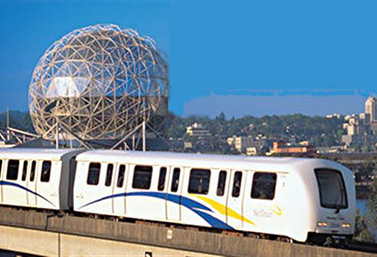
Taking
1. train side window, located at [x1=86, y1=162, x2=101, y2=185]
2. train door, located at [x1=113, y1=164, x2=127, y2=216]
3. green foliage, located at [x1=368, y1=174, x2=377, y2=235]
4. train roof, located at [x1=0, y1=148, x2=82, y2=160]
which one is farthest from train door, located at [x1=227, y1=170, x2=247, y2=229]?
green foliage, located at [x1=368, y1=174, x2=377, y2=235]

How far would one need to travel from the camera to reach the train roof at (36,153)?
33.2 m

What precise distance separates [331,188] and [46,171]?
42.4ft

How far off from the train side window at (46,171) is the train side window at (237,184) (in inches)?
387

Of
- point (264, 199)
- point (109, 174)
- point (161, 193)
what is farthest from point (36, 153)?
point (264, 199)

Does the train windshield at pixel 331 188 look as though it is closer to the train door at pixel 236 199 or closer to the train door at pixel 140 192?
the train door at pixel 236 199

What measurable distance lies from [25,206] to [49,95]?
64061mm

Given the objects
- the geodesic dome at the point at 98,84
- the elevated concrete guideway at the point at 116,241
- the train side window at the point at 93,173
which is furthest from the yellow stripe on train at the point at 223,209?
the geodesic dome at the point at 98,84

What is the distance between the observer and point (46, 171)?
33844mm

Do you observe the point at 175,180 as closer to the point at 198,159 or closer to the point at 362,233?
the point at 198,159

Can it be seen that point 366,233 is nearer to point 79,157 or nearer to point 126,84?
point 79,157

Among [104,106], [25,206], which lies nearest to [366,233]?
[25,206]

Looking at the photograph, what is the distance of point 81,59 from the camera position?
96125 millimetres

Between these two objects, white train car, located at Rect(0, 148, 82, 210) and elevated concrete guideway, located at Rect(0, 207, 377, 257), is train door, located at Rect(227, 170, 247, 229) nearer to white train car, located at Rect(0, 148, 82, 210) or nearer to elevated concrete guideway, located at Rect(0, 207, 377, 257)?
elevated concrete guideway, located at Rect(0, 207, 377, 257)

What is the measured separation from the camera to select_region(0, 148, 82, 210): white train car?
3291 centimetres
